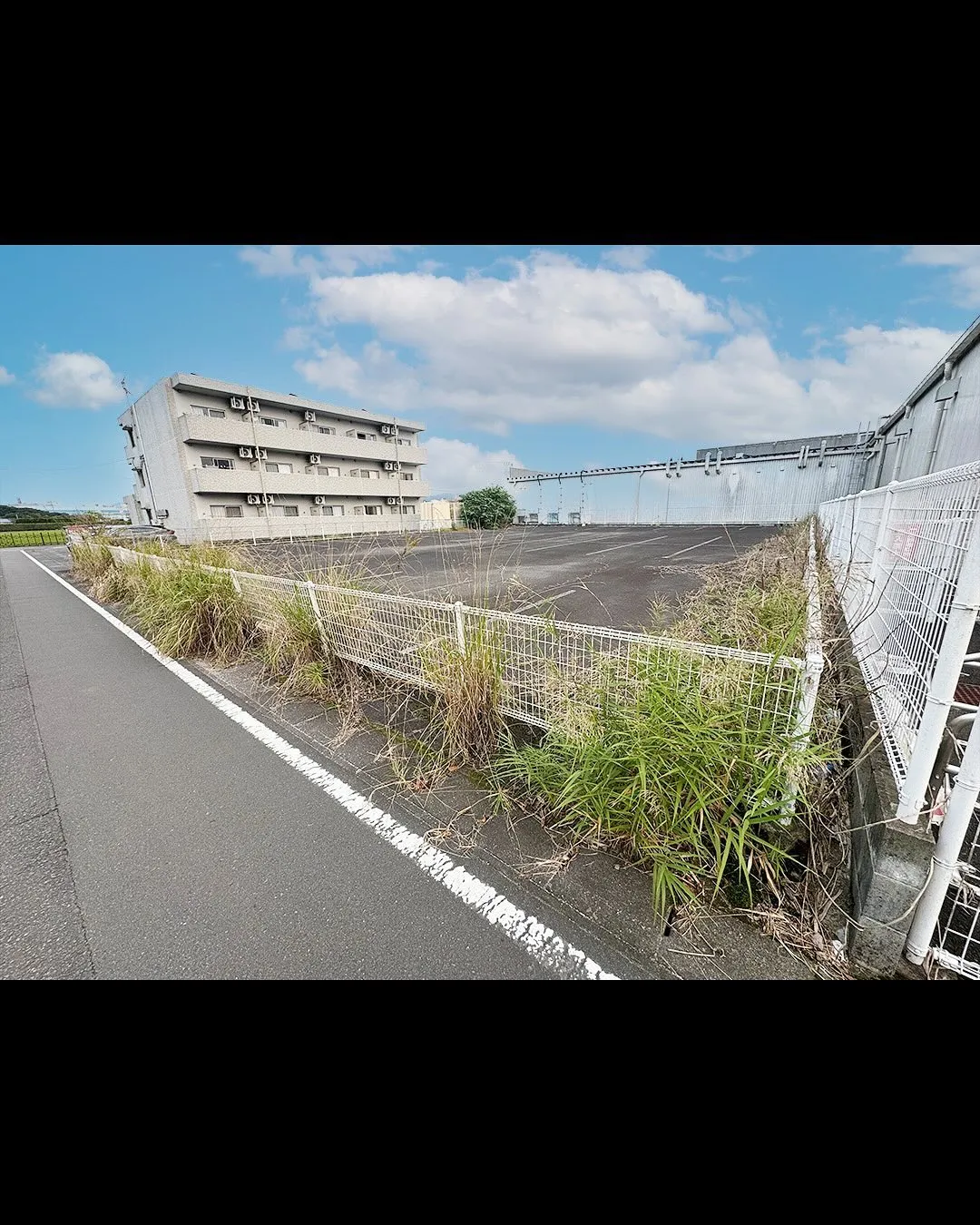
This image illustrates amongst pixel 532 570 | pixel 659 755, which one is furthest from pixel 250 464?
pixel 659 755

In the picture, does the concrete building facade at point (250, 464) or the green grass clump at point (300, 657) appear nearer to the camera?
the green grass clump at point (300, 657)

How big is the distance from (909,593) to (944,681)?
90cm

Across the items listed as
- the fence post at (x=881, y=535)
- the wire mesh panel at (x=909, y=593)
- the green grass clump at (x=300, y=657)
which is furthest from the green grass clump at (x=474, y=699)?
the fence post at (x=881, y=535)

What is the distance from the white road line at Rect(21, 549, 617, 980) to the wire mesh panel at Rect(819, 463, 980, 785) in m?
1.17

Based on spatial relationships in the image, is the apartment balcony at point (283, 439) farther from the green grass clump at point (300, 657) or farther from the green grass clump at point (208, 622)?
the green grass clump at point (300, 657)

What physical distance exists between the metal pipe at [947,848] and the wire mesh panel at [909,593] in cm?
16

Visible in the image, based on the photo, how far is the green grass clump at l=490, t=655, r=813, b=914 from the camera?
1544mm

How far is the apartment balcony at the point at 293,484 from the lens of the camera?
67.2ft

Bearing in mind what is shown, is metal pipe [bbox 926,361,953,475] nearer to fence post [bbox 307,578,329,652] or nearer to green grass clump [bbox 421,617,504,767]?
green grass clump [bbox 421,617,504,767]

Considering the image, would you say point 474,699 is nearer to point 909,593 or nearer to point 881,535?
point 909,593
